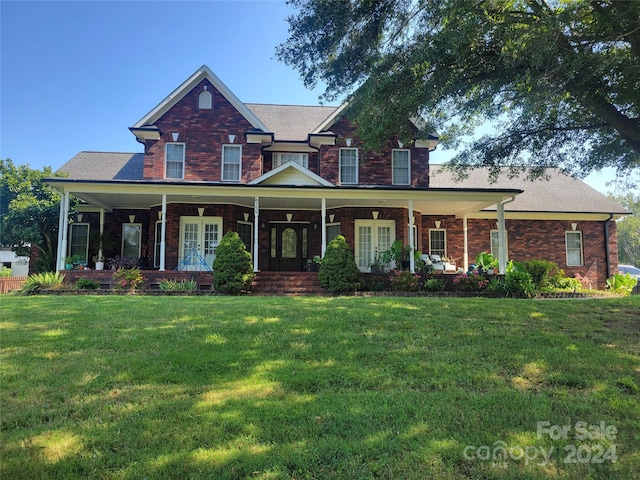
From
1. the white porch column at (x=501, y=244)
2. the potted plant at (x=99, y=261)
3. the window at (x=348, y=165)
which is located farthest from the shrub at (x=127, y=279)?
the white porch column at (x=501, y=244)

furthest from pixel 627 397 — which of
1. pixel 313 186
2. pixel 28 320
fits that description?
pixel 313 186

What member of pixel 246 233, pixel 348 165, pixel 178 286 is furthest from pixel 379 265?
pixel 178 286

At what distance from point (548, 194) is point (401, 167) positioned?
8437mm

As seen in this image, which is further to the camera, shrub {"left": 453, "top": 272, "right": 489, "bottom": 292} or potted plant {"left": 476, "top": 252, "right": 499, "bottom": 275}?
potted plant {"left": 476, "top": 252, "right": 499, "bottom": 275}

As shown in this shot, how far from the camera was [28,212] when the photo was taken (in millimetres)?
15156

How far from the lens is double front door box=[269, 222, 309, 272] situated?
687 inches

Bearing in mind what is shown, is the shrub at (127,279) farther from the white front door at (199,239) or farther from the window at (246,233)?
the window at (246,233)

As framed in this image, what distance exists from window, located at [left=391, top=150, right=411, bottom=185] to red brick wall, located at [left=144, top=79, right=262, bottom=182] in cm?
590

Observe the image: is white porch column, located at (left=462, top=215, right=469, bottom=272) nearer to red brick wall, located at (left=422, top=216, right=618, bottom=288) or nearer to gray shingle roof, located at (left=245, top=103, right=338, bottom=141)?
red brick wall, located at (left=422, top=216, right=618, bottom=288)

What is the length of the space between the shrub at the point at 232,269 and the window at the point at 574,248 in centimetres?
1540

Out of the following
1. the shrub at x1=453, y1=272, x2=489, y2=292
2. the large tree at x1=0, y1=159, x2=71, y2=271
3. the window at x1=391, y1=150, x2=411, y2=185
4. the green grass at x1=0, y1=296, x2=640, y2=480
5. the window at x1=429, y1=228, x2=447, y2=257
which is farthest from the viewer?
the window at x1=429, y1=228, x2=447, y2=257

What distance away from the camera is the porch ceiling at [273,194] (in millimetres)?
13906

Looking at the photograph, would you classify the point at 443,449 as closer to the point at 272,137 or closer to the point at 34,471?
the point at 34,471

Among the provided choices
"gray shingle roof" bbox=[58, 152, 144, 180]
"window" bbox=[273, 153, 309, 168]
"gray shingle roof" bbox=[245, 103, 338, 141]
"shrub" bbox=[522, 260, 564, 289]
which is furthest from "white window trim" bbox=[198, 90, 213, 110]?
"shrub" bbox=[522, 260, 564, 289]
